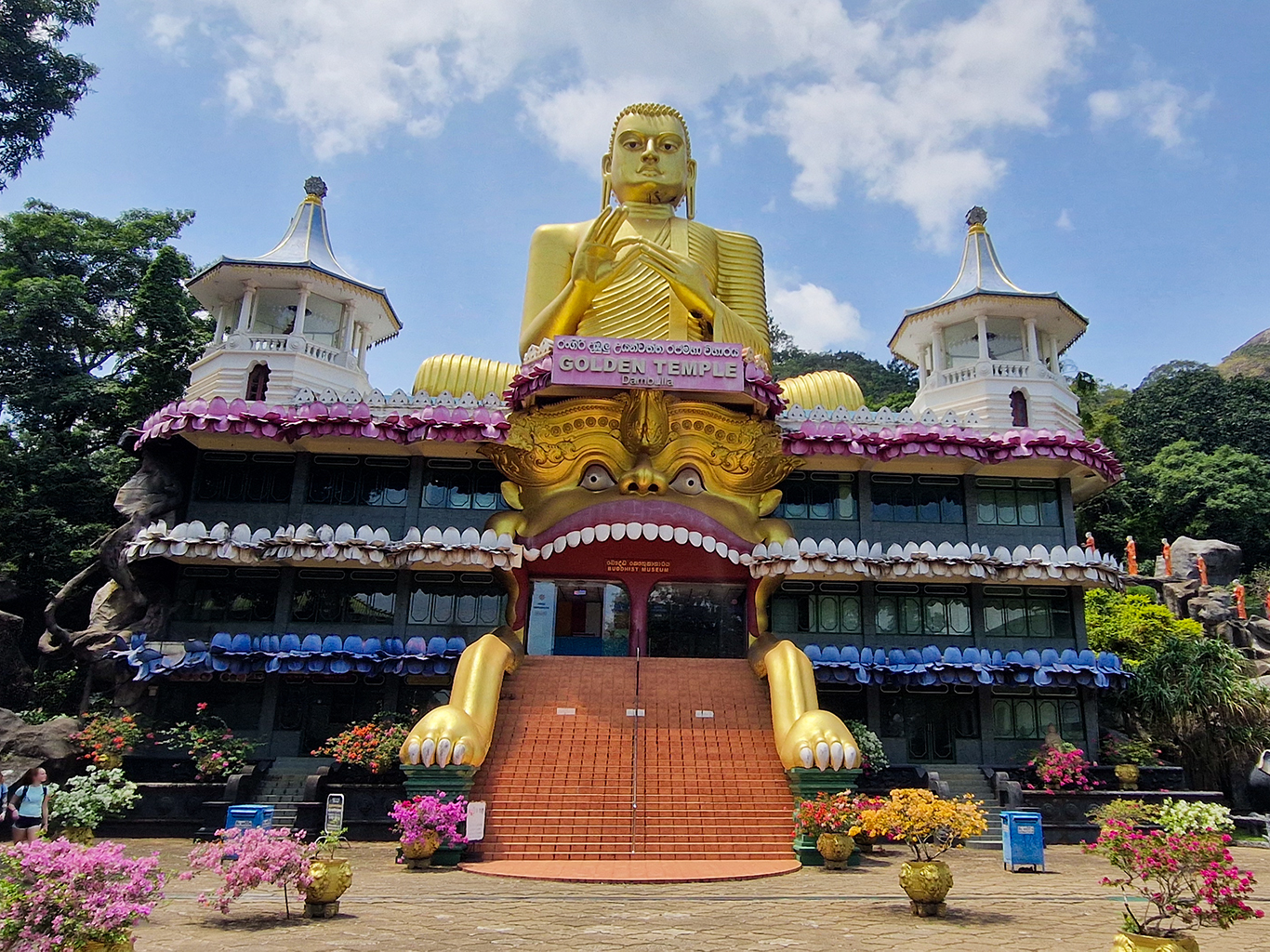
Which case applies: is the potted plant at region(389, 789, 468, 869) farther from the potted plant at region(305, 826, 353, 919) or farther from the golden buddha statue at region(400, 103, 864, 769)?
the golden buddha statue at region(400, 103, 864, 769)

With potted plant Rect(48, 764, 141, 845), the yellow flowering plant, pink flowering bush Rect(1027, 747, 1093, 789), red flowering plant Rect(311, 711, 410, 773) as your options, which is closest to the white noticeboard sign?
red flowering plant Rect(311, 711, 410, 773)

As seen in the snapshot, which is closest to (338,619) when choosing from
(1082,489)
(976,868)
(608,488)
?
(608,488)

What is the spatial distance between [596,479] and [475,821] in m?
8.48

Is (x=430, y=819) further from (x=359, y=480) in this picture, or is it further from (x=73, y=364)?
(x=73, y=364)

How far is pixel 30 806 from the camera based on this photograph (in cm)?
1171

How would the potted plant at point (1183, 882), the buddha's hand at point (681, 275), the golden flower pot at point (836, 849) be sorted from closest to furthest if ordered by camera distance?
the potted plant at point (1183, 882), the golden flower pot at point (836, 849), the buddha's hand at point (681, 275)

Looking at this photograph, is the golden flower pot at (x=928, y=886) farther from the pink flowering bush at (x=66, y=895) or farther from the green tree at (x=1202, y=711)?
the green tree at (x=1202, y=711)

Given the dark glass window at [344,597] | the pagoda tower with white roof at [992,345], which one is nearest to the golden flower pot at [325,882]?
the dark glass window at [344,597]

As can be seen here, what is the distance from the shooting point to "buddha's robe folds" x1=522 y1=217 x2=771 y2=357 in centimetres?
2088

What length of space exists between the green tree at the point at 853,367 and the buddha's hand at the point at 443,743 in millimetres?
56694

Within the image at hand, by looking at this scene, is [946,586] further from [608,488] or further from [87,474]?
[87,474]

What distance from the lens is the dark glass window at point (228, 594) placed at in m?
20.7

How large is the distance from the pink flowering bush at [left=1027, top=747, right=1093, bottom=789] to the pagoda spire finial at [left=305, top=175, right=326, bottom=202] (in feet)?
89.7

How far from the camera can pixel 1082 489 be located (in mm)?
23781
